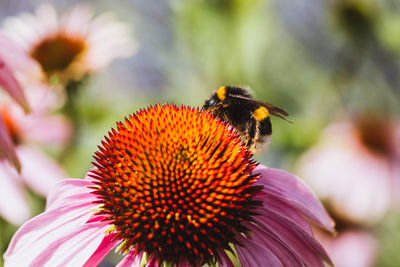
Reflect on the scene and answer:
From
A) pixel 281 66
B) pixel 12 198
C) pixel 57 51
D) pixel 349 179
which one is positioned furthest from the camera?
pixel 281 66

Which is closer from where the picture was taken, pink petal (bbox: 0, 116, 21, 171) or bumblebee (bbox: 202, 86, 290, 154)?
pink petal (bbox: 0, 116, 21, 171)

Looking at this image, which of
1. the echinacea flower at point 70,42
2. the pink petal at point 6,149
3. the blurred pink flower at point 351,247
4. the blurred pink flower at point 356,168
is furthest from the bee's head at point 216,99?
the blurred pink flower at point 351,247

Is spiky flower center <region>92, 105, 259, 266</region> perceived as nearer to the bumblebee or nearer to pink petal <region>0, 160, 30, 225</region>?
the bumblebee

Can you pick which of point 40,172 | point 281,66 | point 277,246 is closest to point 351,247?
point 40,172

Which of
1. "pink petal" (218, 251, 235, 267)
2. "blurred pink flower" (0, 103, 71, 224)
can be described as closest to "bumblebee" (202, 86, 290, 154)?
"pink petal" (218, 251, 235, 267)

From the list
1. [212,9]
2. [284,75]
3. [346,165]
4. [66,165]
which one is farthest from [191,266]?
[284,75]

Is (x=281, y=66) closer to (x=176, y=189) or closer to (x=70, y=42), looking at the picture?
(x=70, y=42)

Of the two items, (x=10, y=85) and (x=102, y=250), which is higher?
(x=10, y=85)
